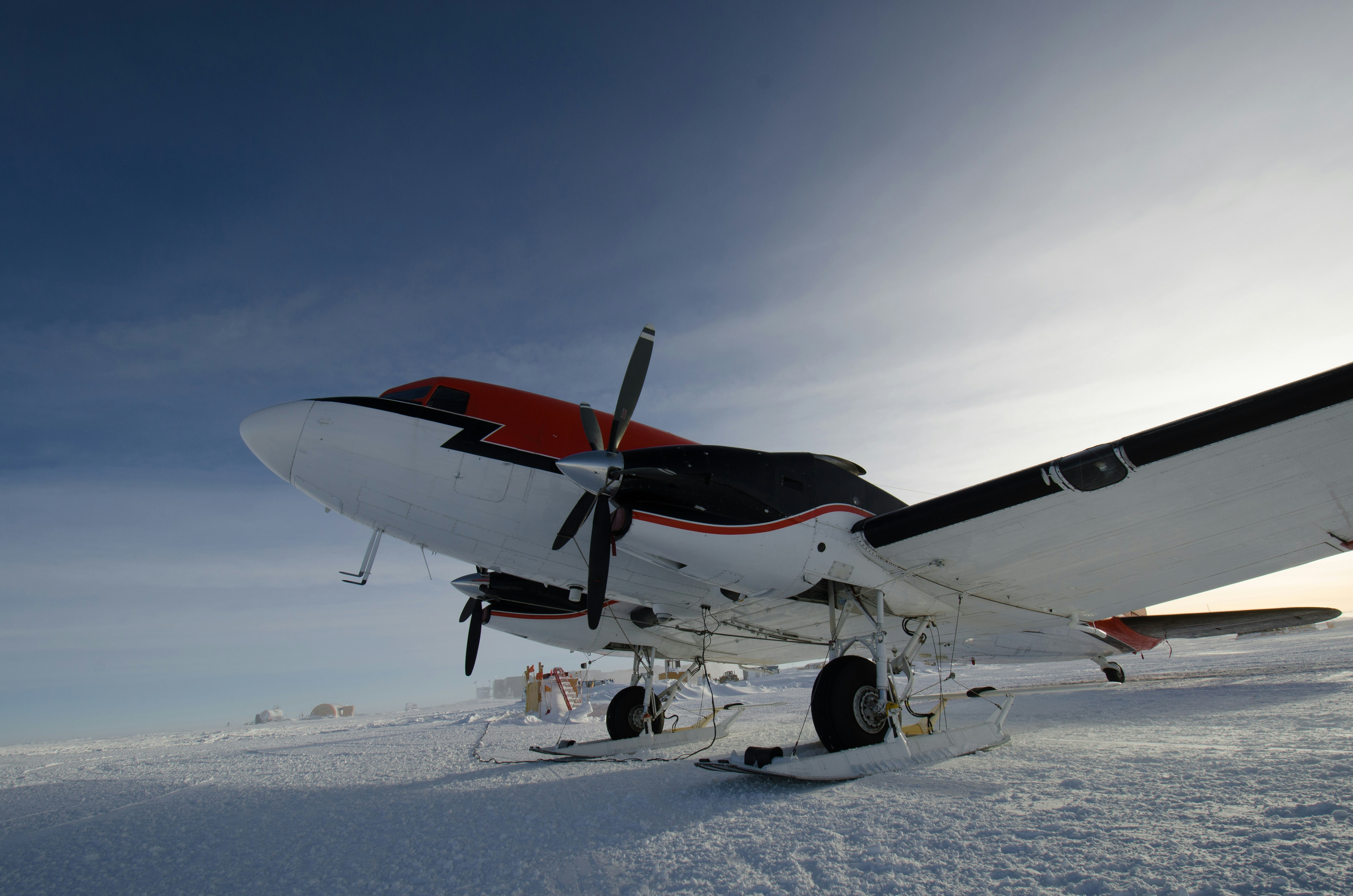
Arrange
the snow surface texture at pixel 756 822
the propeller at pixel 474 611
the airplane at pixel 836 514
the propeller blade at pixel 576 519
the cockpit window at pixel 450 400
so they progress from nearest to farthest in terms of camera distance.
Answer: the snow surface texture at pixel 756 822
the airplane at pixel 836 514
the propeller blade at pixel 576 519
the cockpit window at pixel 450 400
the propeller at pixel 474 611

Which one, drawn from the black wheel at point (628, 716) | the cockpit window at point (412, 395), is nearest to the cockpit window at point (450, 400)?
the cockpit window at point (412, 395)

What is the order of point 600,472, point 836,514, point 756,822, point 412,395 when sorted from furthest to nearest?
1. point 412,395
2. point 836,514
3. point 600,472
4. point 756,822

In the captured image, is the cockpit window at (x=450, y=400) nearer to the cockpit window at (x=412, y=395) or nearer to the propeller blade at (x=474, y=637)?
the cockpit window at (x=412, y=395)

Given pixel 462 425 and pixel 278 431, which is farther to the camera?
pixel 462 425

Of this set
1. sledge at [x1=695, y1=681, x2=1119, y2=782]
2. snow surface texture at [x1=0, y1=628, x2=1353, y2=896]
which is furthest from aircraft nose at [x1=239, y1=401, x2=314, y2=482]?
sledge at [x1=695, y1=681, x2=1119, y2=782]

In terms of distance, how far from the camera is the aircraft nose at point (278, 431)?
27.5 feet

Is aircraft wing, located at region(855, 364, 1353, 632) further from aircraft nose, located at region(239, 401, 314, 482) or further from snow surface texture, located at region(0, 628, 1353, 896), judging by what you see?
aircraft nose, located at region(239, 401, 314, 482)

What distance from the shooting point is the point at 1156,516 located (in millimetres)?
7629

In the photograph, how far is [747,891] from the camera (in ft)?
12.3

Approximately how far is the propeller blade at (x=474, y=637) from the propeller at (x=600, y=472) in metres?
6.24

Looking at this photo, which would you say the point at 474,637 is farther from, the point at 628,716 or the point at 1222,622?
the point at 1222,622

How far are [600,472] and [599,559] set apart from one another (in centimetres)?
154

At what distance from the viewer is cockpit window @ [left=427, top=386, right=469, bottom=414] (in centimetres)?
909

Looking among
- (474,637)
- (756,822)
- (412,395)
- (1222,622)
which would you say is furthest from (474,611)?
(1222,622)
